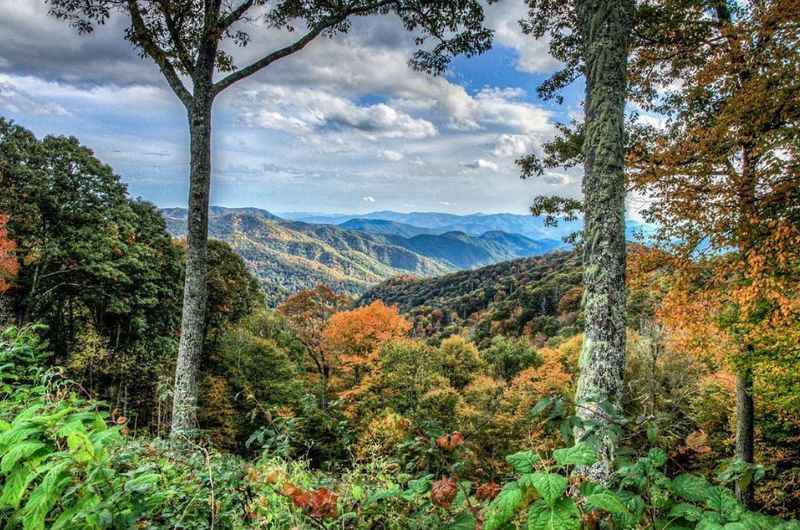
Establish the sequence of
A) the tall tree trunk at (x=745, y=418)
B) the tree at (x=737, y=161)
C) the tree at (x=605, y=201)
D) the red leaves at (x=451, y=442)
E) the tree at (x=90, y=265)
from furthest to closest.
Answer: the tree at (x=90, y=265)
the tall tree trunk at (x=745, y=418)
the tree at (x=737, y=161)
the tree at (x=605, y=201)
the red leaves at (x=451, y=442)

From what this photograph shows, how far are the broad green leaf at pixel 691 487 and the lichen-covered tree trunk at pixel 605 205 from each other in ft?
8.13

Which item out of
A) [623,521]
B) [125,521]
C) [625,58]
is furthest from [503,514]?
[625,58]

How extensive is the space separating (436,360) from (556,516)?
22.2m

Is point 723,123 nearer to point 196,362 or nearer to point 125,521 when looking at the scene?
point 125,521

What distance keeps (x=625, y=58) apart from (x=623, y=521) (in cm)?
420

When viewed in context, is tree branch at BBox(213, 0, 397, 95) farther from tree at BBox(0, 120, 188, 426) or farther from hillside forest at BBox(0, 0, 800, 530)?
tree at BBox(0, 120, 188, 426)

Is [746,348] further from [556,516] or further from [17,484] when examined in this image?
[17,484]

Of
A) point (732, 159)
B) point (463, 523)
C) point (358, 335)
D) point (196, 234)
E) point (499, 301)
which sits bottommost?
point (499, 301)

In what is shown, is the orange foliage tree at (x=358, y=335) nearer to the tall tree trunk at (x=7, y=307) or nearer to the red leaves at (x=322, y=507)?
the tall tree trunk at (x=7, y=307)

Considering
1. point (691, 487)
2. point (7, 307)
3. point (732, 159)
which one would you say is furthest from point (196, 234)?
point (7, 307)

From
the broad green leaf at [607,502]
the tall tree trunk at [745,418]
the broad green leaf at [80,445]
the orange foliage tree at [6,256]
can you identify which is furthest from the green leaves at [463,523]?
the orange foliage tree at [6,256]

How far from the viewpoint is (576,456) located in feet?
4.52

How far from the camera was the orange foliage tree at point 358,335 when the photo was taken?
77.4 ft

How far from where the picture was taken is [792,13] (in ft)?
17.9
